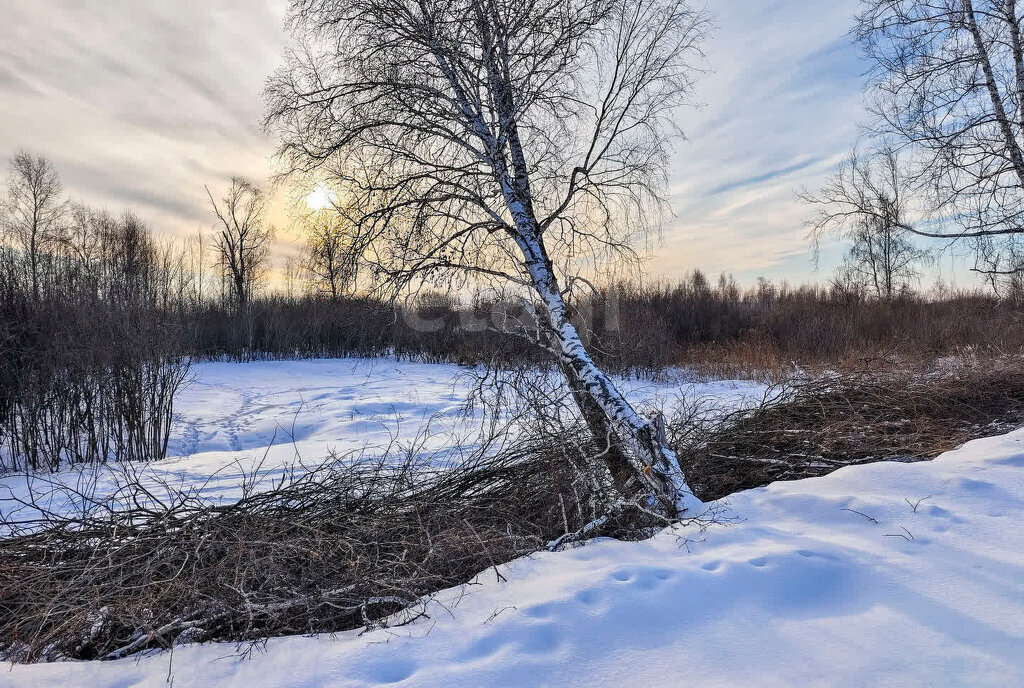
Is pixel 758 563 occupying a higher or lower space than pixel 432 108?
lower

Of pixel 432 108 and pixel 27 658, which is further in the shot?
pixel 432 108

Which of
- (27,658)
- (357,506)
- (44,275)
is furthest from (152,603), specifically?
(44,275)

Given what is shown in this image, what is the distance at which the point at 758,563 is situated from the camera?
9.02ft

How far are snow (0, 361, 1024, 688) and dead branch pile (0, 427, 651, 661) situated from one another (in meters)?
0.25

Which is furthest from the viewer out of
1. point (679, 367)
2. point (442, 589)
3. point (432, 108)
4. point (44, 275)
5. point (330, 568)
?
point (679, 367)

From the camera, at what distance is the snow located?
6.77ft

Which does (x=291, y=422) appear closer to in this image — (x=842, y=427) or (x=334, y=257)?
(x=334, y=257)

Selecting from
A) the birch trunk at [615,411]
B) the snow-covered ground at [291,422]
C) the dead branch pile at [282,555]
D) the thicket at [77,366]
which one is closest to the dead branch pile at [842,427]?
the snow-covered ground at [291,422]

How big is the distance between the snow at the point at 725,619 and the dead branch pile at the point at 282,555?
254mm

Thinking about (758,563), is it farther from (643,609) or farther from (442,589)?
(442,589)

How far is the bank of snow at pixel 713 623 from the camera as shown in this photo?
2057 millimetres

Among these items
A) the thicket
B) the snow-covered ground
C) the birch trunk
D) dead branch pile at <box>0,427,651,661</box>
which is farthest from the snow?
the thicket

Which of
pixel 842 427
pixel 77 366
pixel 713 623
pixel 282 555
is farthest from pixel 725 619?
pixel 77 366

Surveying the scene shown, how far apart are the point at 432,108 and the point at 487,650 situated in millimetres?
4886
